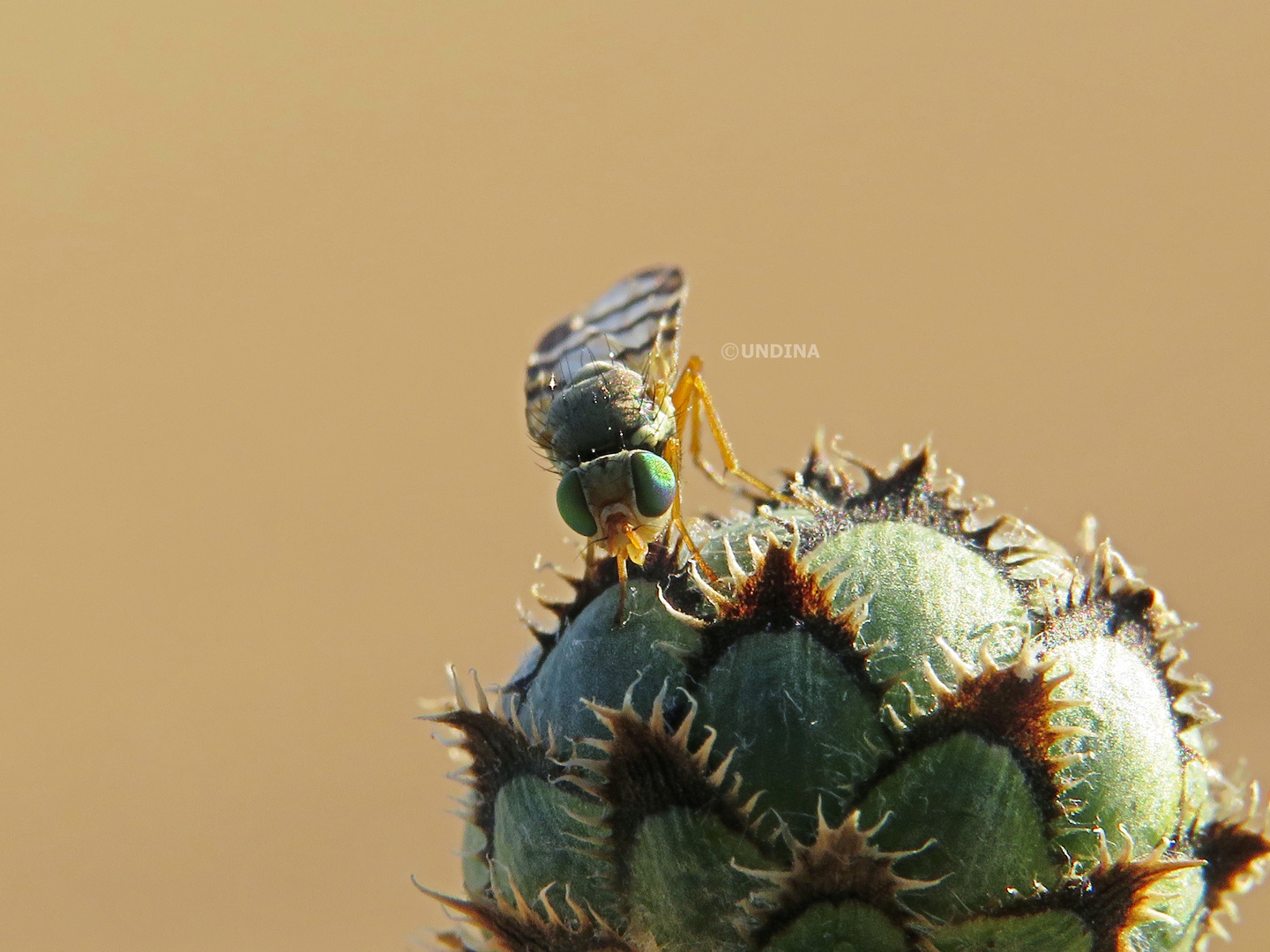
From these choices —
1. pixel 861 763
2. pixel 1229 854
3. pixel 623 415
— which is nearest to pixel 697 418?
pixel 623 415

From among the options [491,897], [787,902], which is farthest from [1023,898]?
[491,897]

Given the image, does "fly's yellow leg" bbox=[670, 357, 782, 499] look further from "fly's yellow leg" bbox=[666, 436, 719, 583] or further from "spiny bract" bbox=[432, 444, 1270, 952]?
"spiny bract" bbox=[432, 444, 1270, 952]

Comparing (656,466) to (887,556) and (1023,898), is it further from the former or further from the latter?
(1023,898)

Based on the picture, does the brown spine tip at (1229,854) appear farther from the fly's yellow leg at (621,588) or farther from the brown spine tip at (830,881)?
the fly's yellow leg at (621,588)

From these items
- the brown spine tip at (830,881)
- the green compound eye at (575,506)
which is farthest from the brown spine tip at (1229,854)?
the green compound eye at (575,506)

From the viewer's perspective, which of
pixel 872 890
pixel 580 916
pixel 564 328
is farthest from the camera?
pixel 564 328
